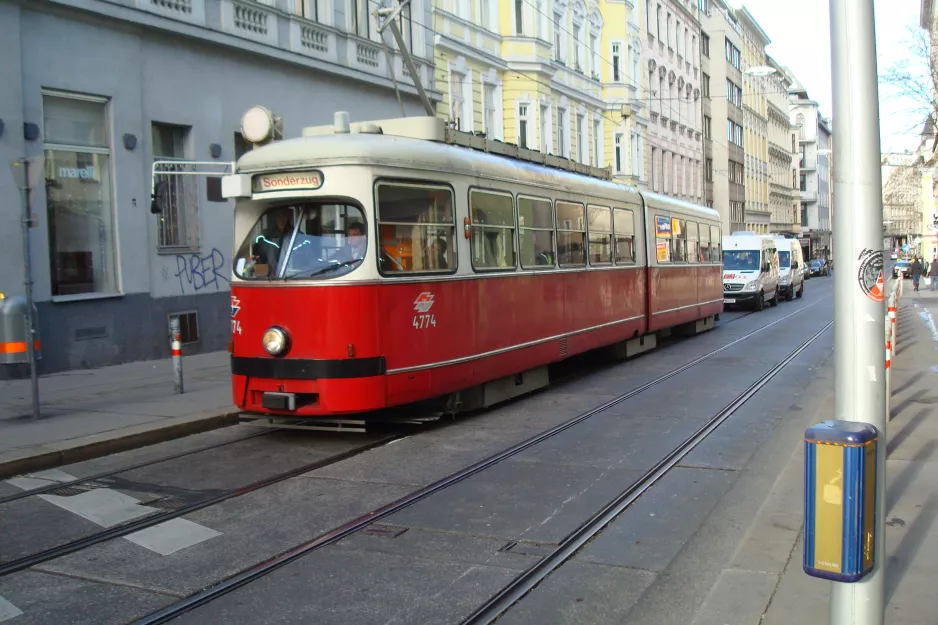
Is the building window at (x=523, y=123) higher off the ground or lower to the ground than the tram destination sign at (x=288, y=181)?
higher

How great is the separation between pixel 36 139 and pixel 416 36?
42.0ft

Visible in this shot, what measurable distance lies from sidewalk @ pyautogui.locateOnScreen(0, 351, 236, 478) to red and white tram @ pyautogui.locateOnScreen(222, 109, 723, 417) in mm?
1265

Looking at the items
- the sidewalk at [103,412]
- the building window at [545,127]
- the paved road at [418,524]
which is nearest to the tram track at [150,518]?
the paved road at [418,524]

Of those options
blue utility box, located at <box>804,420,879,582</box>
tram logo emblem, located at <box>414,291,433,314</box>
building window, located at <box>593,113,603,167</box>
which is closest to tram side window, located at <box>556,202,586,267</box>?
tram logo emblem, located at <box>414,291,433,314</box>

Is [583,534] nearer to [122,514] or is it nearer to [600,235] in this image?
[122,514]

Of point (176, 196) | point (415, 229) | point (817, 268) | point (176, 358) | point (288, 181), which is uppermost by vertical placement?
point (176, 196)

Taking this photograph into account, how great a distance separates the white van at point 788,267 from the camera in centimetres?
3663

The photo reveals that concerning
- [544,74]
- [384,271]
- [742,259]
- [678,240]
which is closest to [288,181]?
[384,271]

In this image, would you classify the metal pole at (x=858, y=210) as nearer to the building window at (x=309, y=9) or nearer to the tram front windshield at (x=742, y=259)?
the building window at (x=309, y=9)

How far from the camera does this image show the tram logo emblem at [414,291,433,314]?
9.30 metres

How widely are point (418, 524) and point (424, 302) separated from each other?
11.4 ft

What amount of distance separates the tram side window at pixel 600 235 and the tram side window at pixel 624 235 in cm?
34

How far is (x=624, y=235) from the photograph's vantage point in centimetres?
1595

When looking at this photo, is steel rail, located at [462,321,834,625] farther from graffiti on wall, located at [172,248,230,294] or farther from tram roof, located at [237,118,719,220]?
graffiti on wall, located at [172,248,230,294]
